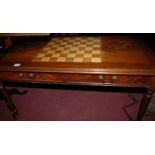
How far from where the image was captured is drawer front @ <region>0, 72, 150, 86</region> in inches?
43.4

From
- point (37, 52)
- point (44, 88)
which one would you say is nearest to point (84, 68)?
point (37, 52)

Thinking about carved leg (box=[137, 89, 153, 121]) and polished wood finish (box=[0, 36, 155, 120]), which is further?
carved leg (box=[137, 89, 153, 121])

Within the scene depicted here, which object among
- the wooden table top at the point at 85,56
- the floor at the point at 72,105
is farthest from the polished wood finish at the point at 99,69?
the floor at the point at 72,105

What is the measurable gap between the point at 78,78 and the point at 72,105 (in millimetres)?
627

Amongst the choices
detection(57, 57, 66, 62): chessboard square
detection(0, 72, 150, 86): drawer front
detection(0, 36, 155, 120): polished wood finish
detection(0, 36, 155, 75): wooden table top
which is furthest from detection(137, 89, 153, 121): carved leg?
detection(57, 57, 66, 62): chessboard square

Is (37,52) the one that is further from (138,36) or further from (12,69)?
(138,36)

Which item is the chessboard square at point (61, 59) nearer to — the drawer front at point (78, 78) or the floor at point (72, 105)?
the drawer front at point (78, 78)

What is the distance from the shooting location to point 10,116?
165cm

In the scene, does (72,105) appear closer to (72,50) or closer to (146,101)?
(72,50)

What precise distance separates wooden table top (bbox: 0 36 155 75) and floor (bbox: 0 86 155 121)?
2.21 ft

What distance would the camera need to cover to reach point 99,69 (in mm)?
1052

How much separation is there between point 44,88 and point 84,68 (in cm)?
105

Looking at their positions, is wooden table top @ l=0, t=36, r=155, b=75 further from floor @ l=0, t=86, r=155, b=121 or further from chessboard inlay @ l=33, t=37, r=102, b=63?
floor @ l=0, t=86, r=155, b=121

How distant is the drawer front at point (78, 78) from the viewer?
43.4 inches
